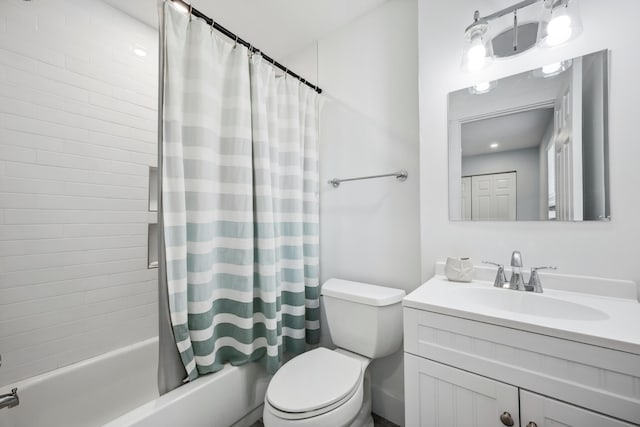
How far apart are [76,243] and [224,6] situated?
1621mm

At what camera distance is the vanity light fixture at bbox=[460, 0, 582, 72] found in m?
1.00

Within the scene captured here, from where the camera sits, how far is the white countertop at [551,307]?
2.21ft

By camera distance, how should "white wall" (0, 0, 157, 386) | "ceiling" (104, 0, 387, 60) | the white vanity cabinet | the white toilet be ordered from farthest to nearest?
"ceiling" (104, 0, 387, 60) → "white wall" (0, 0, 157, 386) → the white toilet → the white vanity cabinet

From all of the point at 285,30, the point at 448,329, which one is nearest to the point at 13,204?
the point at 285,30

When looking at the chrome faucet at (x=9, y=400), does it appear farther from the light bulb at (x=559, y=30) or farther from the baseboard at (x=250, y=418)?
the light bulb at (x=559, y=30)

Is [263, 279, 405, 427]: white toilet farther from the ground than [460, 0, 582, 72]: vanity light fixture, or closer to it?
closer to it

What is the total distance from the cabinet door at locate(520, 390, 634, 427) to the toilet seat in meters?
0.61

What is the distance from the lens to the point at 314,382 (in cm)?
114

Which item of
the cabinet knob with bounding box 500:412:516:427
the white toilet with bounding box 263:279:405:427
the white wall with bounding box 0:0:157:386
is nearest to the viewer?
the cabinet knob with bounding box 500:412:516:427

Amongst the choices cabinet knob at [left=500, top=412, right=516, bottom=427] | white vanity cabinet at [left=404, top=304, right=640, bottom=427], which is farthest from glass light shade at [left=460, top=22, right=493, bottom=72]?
cabinet knob at [left=500, top=412, right=516, bottom=427]

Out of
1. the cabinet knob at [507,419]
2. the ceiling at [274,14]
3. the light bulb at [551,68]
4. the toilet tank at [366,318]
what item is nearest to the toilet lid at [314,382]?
the toilet tank at [366,318]

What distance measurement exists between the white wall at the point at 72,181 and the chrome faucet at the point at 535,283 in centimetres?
211

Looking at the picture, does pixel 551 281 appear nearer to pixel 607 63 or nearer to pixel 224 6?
pixel 607 63

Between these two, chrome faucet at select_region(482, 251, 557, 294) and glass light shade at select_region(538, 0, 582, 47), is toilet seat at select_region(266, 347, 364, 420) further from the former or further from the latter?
glass light shade at select_region(538, 0, 582, 47)
